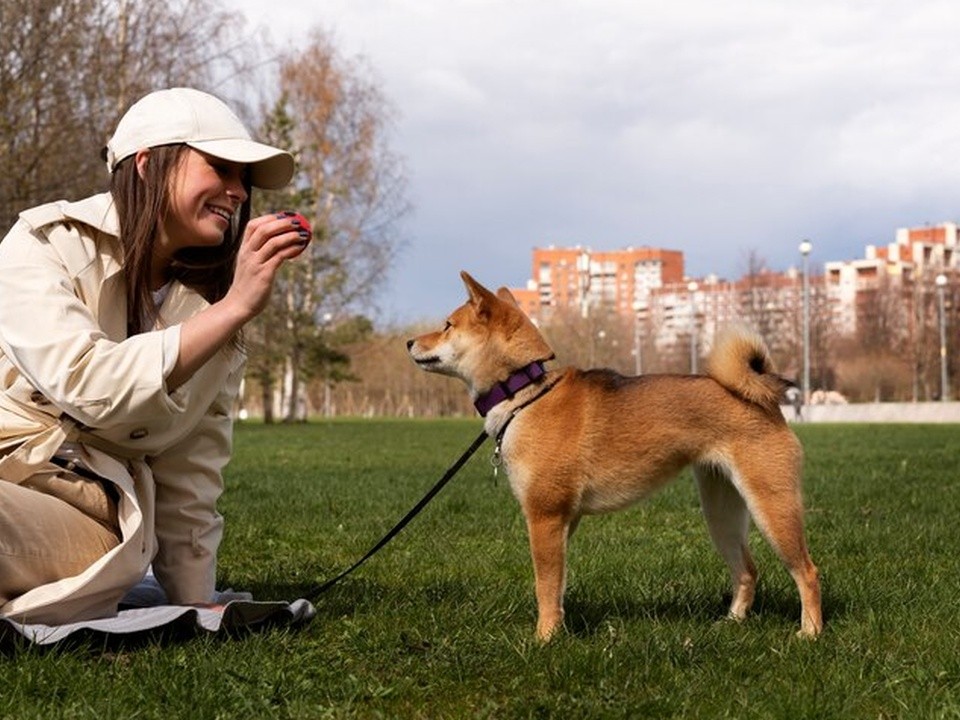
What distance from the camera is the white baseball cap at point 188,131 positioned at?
3.62m

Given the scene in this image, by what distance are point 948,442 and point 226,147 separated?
19318 millimetres

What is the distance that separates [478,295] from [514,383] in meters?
0.45

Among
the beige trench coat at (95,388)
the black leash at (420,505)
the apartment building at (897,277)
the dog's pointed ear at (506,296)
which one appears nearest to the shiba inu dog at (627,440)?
the black leash at (420,505)

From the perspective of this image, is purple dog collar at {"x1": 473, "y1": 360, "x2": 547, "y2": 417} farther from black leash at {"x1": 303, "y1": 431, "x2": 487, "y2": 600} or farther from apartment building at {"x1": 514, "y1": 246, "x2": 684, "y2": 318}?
apartment building at {"x1": 514, "y1": 246, "x2": 684, "y2": 318}

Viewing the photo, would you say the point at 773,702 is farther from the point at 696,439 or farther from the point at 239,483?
the point at 239,483

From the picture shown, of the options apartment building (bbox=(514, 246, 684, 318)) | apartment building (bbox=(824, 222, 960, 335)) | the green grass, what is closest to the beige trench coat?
the green grass

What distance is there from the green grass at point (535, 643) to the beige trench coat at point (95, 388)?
34 cm

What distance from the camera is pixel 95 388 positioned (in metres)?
3.28

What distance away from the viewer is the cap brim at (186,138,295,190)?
143 inches

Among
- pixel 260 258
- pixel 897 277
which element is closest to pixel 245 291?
pixel 260 258

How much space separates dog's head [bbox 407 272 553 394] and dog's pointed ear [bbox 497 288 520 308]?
16mm

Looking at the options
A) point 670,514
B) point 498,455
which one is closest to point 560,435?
point 498,455

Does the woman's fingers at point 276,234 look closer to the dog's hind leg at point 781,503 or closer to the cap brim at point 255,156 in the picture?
the cap brim at point 255,156

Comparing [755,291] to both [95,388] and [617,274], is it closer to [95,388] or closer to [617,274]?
[95,388]
